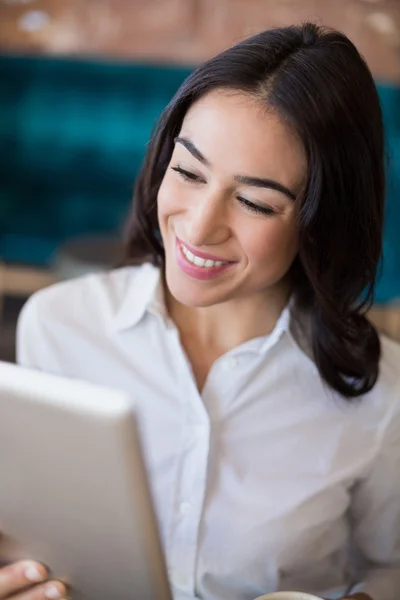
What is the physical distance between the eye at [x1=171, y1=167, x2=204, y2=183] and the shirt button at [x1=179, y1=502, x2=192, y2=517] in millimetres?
446

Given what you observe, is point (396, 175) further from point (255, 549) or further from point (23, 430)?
point (23, 430)

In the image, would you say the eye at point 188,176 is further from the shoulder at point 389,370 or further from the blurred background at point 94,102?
the blurred background at point 94,102

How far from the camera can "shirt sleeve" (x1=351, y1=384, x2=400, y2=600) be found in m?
1.16

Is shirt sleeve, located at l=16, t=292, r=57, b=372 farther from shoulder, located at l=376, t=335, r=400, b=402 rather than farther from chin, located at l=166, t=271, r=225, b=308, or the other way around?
shoulder, located at l=376, t=335, r=400, b=402

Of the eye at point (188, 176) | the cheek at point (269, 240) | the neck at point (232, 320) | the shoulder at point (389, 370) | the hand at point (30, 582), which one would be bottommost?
the shoulder at point (389, 370)

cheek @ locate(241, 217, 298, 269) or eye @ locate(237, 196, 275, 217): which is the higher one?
eye @ locate(237, 196, 275, 217)

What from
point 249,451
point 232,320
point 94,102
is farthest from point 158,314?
point 94,102

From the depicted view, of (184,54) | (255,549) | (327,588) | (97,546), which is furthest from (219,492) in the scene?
(184,54)

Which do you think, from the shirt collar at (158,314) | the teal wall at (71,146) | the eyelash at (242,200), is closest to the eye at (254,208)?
the eyelash at (242,200)

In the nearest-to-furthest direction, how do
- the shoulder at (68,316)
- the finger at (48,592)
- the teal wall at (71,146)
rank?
the finger at (48,592), the shoulder at (68,316), the teal wall at (71,146)

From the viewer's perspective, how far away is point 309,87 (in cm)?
96

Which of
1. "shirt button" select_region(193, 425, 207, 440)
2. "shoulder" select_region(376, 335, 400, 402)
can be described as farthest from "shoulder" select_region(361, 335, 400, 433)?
"shirt button" select_region(193, 425, 207, 440)

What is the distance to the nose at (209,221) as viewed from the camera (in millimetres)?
982

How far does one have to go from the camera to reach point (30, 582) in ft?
2.82
